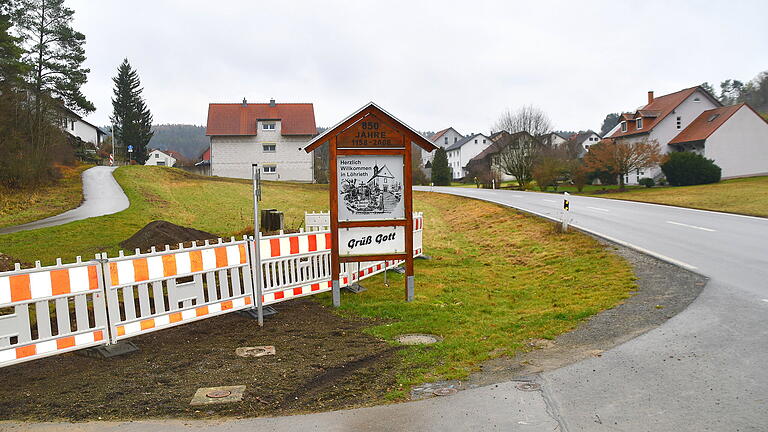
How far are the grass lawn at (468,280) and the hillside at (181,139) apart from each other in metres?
147

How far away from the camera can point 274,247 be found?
9461 mm

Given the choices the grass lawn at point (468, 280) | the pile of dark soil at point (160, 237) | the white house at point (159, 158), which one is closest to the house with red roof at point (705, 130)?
the grass lawn at point (468, 280)

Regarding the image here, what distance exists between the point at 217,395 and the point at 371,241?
15.8 feet

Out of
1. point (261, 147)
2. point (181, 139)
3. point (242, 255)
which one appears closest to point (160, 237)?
point (242, 255)

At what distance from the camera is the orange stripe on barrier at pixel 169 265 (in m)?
7.95

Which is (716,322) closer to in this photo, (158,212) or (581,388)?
(581,388)

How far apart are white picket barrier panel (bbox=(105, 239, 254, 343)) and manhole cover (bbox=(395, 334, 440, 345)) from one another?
276cm

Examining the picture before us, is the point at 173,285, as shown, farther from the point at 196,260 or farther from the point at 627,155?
the point at 627,155

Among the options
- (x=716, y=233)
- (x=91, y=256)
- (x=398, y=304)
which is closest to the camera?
(x=398, y=304)

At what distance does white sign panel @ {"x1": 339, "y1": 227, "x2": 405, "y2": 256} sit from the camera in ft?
33.1

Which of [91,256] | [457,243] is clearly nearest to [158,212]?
[91,256]

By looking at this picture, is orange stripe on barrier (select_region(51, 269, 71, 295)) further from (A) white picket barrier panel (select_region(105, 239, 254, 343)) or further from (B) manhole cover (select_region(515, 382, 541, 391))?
(B) manhole cover (select_region(515, 382, 541, 391))

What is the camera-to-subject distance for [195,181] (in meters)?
43.9

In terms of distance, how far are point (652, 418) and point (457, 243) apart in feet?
46.2
